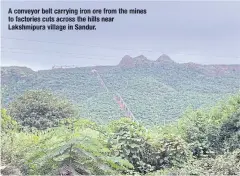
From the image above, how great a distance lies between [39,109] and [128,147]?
4987 mm

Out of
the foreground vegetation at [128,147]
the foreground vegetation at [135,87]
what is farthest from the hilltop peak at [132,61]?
the foreground vegetation at [128,147]

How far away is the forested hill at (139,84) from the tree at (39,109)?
29.4 inches

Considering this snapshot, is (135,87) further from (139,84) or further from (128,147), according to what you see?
(128,147)

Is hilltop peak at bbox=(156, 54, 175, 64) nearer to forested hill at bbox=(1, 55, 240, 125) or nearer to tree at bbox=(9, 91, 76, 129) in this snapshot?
forested hill at bbox=(1, 55, 240, 125)

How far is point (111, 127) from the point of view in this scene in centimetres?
663

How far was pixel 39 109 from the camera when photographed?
34.5 feet

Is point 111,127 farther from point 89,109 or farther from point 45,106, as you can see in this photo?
point 89,109

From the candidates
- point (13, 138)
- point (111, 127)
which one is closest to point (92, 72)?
point (111, 127)

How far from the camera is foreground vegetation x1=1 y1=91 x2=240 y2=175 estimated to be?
3400 millimetres

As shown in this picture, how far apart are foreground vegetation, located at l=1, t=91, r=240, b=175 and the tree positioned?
10.5 feet

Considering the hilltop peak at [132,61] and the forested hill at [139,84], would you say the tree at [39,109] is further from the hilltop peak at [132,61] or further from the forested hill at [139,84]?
the hilltop peak at [132,61]

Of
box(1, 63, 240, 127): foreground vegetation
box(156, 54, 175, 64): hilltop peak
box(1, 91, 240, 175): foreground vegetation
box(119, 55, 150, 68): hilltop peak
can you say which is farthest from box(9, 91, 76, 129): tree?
box(156, 54, 175, 64): hilltop peak

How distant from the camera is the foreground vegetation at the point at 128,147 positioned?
3.40 metres

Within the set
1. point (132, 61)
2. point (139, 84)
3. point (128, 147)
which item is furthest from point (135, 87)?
point (128, 147)
